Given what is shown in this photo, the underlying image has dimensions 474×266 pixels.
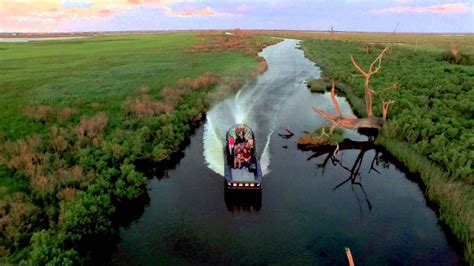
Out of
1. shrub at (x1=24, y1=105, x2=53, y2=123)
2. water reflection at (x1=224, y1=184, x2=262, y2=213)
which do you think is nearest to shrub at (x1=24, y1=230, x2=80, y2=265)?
water reflection at (x1=224, y1=184, x2=262, y2=213)

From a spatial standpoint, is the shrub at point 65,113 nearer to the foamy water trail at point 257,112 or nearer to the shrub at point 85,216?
the foamy water trail at point 257,112

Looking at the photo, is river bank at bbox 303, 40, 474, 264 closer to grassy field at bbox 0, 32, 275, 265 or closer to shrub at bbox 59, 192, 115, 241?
grassy field at bbox 0, 32, 275, 265

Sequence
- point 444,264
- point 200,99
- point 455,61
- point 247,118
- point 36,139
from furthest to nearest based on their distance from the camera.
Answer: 1. point 455,61
2. point 200,99
3. point 247,118
4. point 36,139
5. point 444,264

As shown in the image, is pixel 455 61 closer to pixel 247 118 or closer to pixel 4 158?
pixel 247 118

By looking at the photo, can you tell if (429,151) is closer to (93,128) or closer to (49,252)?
(49,252)

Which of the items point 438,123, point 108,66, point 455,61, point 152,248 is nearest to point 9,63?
point 108,66
